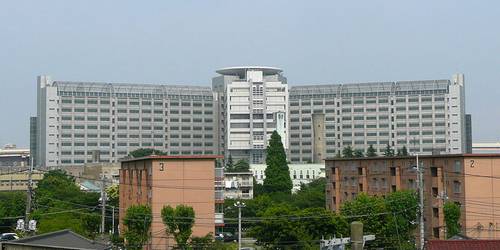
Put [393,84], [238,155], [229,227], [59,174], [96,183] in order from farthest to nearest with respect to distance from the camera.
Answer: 1. [393,84]
2. [238,155]
3. [96,183]
4. [59,174]
5. [229,227]

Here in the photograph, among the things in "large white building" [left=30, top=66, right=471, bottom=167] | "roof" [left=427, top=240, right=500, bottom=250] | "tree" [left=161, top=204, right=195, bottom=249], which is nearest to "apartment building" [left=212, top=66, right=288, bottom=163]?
"large white building" [left=30, top=66, right=471, bottom=167]

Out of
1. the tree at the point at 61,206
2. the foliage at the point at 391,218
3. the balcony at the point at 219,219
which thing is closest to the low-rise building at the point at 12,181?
the tree at the point at 61,206

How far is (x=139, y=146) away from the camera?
176125mm

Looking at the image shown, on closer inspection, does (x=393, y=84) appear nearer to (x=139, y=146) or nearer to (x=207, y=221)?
(x=139, y=146)

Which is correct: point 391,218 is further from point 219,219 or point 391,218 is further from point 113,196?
point 113,196

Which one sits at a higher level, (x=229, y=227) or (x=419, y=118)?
(x=419, y=118)

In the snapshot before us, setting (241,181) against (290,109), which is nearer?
(241,181)

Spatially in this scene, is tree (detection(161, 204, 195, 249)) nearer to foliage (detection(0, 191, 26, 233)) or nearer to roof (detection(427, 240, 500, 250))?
roof (detection(427, 240, 500, 250))

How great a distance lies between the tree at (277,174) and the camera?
351ft

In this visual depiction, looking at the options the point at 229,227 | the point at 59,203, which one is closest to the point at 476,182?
the point at 229,227

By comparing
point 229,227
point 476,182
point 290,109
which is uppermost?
point 290,109

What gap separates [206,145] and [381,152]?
1542 inches

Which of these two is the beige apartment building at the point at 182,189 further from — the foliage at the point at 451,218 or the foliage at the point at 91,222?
the foliage at the point at 451,218

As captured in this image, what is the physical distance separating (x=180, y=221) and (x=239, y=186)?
213ft
